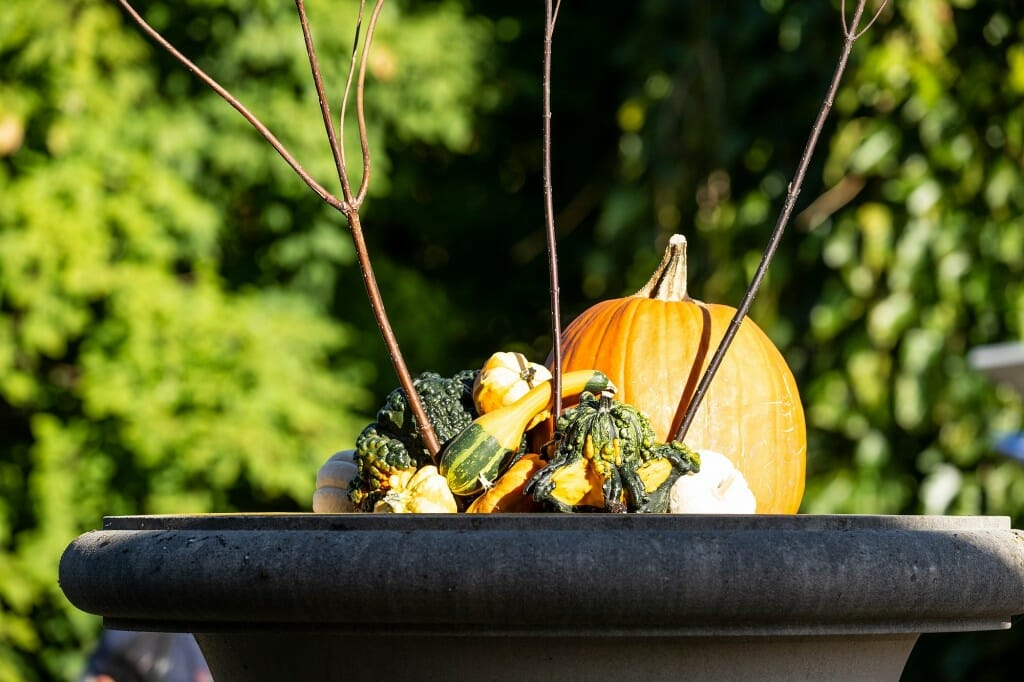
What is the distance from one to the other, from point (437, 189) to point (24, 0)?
215 cm

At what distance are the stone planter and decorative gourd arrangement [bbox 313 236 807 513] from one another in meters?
0.23

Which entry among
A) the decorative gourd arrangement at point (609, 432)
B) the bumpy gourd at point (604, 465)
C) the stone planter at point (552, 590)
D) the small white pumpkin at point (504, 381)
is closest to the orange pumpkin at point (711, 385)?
the decorative gourd arrangement at point (609, 432)

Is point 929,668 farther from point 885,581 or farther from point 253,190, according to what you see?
point 885,581

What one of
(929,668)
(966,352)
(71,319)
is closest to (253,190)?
(71,319)

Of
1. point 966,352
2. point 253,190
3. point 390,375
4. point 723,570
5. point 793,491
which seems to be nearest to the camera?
point 723,570

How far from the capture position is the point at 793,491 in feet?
5.61

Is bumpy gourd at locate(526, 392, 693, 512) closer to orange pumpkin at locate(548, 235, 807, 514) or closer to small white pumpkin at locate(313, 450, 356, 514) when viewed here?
orange pumpkin at locate(548, 235, 807, 514)

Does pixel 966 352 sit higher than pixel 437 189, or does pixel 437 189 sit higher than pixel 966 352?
pixel 437 189

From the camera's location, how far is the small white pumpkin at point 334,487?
63.8 inches

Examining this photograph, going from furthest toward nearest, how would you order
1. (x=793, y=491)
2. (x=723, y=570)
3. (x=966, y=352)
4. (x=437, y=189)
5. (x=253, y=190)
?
1. (x=437, y=189)
2. (x=253, y=190)
3. (x=966, y=352)
4. (x=793, y=491)
5. (x=723, y=570)

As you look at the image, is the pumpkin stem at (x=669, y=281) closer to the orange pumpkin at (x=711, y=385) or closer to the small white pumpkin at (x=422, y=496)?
the orange pumpkin at (x=711, y=385)

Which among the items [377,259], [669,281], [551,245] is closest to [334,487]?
[551,245]

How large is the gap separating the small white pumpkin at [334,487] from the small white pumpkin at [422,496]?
18cm

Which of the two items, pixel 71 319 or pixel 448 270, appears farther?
pixel 448 270
